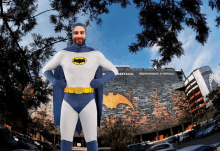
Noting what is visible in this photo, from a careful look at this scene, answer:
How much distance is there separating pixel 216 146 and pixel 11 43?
132 inches

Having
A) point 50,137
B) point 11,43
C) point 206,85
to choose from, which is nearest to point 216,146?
point 206,85

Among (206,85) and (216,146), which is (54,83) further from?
(206,85)

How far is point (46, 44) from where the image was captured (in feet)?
7.79

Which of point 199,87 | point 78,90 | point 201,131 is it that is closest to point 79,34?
point 78,90

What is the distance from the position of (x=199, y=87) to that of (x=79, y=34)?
2366 millimetres

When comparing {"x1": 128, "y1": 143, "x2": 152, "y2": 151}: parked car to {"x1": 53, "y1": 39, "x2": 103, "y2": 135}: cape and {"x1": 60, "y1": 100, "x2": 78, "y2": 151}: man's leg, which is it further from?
{"x1": 60, "y1": 100, "x2": 78, "y2": 151}: man's leg

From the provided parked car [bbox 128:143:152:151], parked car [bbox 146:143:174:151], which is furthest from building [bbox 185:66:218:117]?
parked car [bbox 128:143:152:151]

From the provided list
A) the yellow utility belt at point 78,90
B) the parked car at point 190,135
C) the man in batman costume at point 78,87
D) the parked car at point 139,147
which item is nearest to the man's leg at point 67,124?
the man in batman costume at point 78,87

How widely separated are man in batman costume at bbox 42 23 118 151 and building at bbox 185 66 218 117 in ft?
6.39

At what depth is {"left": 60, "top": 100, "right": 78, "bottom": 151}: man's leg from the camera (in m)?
1.28

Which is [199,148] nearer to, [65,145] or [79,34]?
[65,145]

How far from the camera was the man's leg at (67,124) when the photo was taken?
128 centimetres

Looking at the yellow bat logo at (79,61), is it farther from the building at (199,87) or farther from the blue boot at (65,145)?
the building at (199,87)

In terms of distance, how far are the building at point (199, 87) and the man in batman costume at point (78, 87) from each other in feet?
6.39
